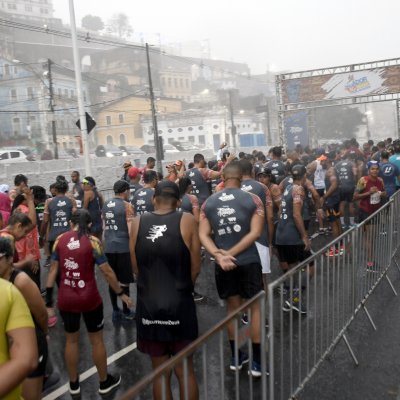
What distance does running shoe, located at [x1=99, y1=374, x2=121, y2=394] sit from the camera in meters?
4.22

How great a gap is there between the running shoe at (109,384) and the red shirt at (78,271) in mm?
748

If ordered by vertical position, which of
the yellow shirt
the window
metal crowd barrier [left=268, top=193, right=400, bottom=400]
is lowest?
metal crowd barrier [left=268, top=193, right=400, bottom=400]

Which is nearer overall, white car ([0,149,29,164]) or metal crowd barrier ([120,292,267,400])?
metal crowd barrier ([120,292,267,400])

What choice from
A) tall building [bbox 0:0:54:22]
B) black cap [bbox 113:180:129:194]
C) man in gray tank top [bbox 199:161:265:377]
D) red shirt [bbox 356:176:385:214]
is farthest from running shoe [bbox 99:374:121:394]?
tall building [bbox 0:0:54:22]

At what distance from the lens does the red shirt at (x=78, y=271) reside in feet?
13.5

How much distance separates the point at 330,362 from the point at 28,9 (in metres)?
115

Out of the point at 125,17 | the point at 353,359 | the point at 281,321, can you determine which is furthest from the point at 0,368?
the point at 125,17

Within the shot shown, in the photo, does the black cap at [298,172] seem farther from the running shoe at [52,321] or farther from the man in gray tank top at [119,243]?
the running shoe at [52,321]

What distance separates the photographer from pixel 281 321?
3.54 meters

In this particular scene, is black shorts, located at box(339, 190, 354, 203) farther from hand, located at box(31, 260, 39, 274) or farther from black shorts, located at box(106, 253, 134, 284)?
hand, located at box(31, 260, 39, 274)

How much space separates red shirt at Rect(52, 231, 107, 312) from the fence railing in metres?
1.18

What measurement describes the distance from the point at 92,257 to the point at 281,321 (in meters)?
1.85

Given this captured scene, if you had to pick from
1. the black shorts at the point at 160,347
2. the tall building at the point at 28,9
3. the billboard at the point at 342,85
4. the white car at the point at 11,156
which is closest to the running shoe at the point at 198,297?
the black shorts at the point at 160,347

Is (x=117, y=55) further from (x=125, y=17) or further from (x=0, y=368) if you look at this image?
(x=0, y=368)
